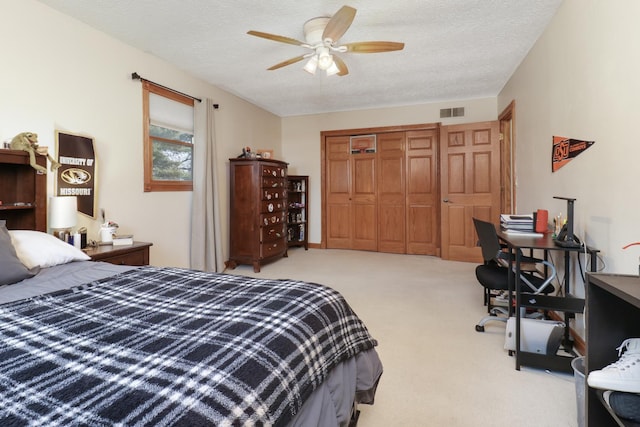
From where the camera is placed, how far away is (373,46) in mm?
2689

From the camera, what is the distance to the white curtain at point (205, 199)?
3930 millimetres

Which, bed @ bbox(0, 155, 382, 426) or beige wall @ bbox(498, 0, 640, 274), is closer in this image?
bed @ bbox(0, 155, 382, 426)

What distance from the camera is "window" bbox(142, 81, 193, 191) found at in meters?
3.45

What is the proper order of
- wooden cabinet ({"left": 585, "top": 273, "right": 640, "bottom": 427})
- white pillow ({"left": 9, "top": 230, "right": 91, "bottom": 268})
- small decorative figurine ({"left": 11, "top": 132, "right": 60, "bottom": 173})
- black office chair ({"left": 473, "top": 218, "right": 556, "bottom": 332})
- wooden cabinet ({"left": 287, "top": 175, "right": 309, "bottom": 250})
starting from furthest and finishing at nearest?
wooden cabinet ({"left": 287, "top": 175, "right": 309, "bottom": 250}), black office chair ({"left": 473, "top": 218, "right": 556, "bottom": 332}), small decorative figurine ({"left": 11, "top": 132, "right": 60, "bottom": 173}), white pillow ({"left": 9, "top": 230, "right": 91, "bottom": 268}), wooden cabinet ({"left": 585, "top": 273, "right": 640, "bottom": 427})

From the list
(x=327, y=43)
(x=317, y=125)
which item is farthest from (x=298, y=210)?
(x=327, y=43)

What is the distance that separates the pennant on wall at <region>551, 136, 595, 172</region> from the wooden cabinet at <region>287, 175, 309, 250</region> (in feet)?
13.5

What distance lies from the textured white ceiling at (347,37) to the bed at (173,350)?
79.4 inches

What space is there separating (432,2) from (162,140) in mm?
2988

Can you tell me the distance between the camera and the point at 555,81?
263 cm

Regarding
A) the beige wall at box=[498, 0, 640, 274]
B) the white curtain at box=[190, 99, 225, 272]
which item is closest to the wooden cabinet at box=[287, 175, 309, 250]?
the white curtain at box=[190, 99, 225, 272]

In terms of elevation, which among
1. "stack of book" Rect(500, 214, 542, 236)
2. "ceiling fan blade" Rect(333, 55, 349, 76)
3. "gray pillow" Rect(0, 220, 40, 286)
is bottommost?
"gray pillow" Rect(0, 220, 40, 286)

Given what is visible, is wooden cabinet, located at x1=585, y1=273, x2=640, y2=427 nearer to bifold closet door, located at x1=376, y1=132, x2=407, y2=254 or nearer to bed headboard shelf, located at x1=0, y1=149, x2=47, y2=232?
bed headboard shelf, located at x1=0, y1=149, x2=47, y2=232

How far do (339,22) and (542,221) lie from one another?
2.20 meters

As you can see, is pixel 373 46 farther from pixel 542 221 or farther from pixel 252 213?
pixel 252 213
